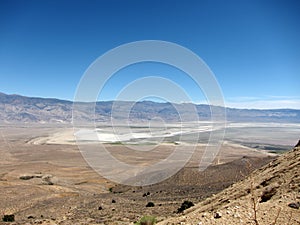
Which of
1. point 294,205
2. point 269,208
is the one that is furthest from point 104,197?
point 294,205

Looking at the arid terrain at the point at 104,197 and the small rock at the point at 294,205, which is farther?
the arid terrain at the point at 104,197

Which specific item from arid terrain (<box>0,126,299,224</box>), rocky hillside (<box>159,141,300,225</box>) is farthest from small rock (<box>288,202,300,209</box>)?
arid terrain (<box>0,126,299,224</box>)

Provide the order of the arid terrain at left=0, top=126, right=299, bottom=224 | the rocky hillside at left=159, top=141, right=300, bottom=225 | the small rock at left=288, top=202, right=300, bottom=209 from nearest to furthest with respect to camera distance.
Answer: the rocky hillside at left=159, top=141, right=300, bottom=225 < the small rock at left=288, top=202, right=300, bottom=209 < the arid terrain at left=0, top=126, right=299, bottom=224

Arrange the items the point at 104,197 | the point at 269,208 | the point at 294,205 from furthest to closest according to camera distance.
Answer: the point at 104,197 → the point at 269,208 → the point at 294,205

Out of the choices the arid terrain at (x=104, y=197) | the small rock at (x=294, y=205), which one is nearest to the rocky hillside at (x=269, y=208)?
the small rock at (x=294, y=205)

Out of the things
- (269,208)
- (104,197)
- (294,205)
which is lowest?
(104,197)

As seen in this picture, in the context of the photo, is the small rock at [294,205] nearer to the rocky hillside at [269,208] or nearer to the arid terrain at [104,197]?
the rocky hillside at [269,208]

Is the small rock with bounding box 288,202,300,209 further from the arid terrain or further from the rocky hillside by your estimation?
the arid terrain

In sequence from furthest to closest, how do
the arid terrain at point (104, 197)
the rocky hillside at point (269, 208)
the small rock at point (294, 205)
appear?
the arid terrain at point (104, 197)
the small rock at point (294, 205)
the rocky hillside at point (269, 208)

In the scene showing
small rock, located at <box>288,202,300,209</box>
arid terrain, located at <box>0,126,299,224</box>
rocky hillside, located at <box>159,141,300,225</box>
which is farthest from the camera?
arid terrain, located at <box>0,126,299,224</box>

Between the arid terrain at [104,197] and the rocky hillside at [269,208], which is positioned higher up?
the rocky hillside at [269,208]

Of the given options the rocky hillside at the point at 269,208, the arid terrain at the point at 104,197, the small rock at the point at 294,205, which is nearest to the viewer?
the rocky hillside at the point at 269,208

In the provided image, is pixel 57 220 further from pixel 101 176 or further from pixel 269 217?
pixel 101 176

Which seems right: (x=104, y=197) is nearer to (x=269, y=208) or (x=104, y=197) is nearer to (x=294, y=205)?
(x=269, y=208)
